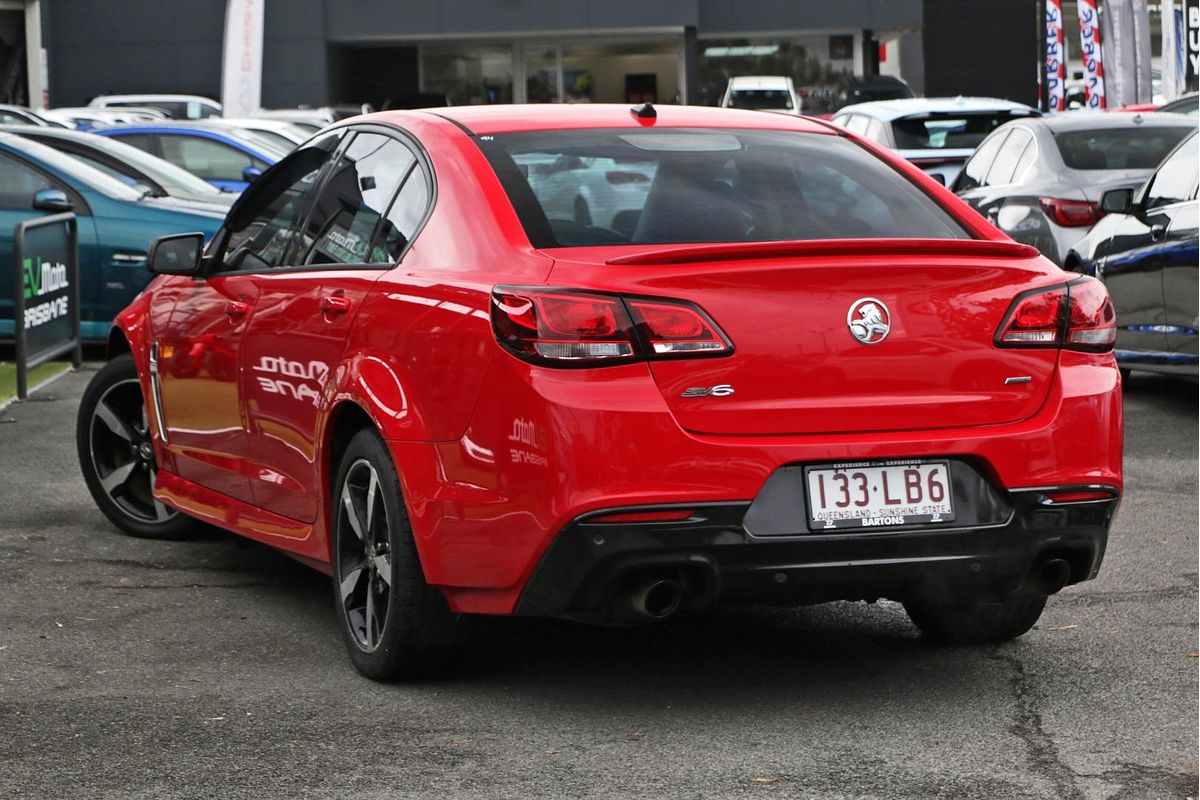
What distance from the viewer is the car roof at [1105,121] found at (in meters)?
13.9

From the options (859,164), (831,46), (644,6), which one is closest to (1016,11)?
(831,46)

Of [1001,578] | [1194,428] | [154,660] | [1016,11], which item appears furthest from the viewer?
[1016,11]

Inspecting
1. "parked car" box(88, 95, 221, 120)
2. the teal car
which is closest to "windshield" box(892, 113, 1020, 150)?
the teal car

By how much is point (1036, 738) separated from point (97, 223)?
33.2ft

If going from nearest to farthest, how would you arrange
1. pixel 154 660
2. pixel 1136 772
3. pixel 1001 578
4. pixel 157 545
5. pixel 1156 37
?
pixel 1136 772, pixel 1001 578, pixel 154 660, pixel 157 545, pixel 1156 37

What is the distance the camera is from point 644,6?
54.1m

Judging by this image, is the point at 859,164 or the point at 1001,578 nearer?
the point at 1001,578

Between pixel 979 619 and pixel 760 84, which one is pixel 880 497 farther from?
pixel 760 84

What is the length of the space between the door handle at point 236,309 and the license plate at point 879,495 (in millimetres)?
2171

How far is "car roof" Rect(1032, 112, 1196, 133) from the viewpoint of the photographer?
13945 mm

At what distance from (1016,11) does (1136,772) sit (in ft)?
235

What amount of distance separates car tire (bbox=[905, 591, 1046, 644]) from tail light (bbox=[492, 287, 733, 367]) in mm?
1355

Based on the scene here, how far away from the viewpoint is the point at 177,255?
651 cm

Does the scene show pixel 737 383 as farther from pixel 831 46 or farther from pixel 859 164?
pixel 831 46
